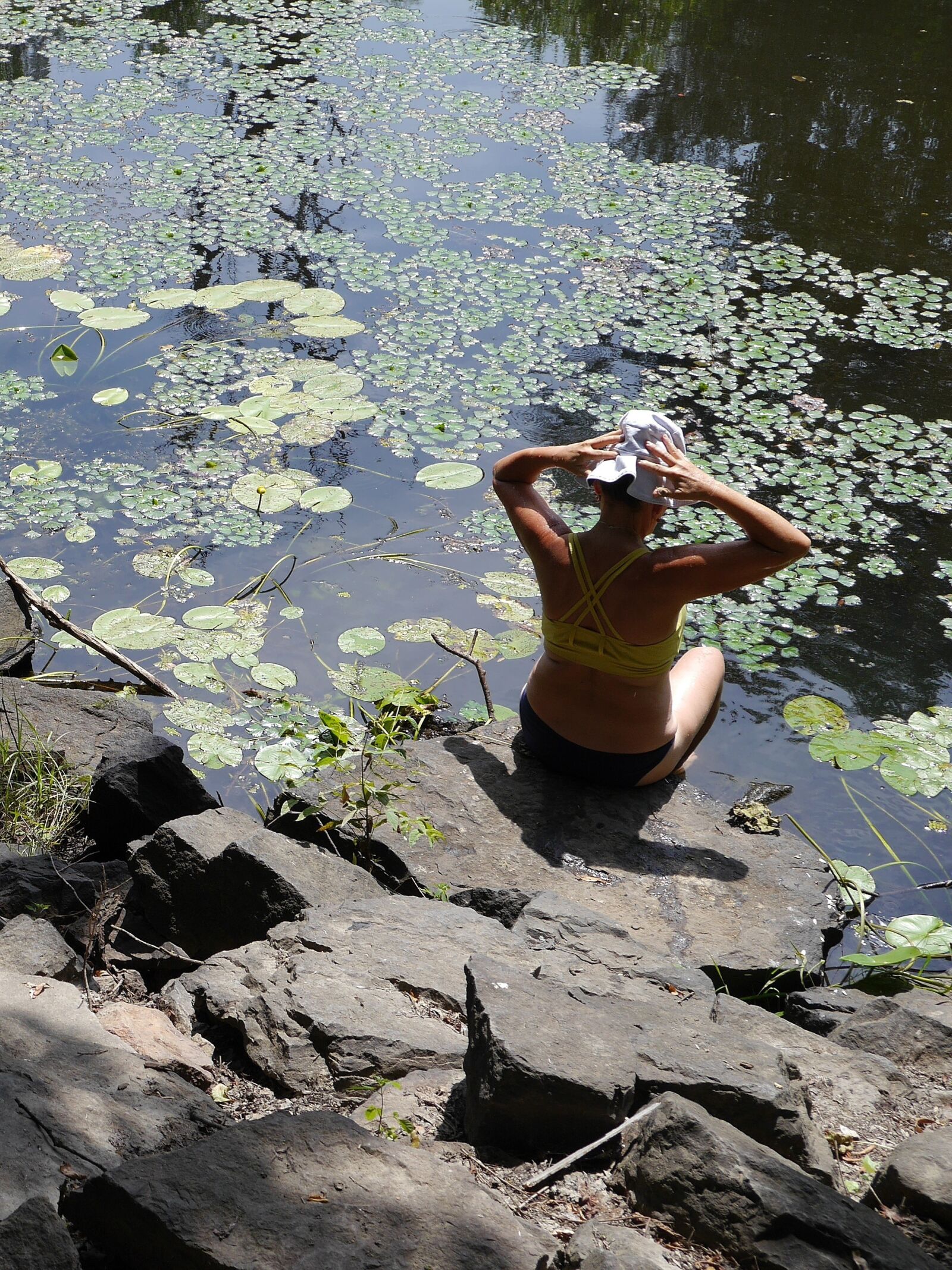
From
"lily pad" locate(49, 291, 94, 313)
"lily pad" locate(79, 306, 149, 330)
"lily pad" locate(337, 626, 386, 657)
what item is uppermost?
"lily pad" locate(49, 291, 94, 313)

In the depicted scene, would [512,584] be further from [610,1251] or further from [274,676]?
[610,1251]

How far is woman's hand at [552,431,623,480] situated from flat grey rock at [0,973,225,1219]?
1.72m

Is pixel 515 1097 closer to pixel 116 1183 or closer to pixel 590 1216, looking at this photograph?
pixel 590 1216

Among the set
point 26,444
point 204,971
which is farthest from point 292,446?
point 204,971

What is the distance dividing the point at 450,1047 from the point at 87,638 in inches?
88.1

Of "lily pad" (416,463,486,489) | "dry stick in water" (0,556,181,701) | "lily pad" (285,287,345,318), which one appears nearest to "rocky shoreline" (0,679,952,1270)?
"dry stick in water" (0,556,181,701)

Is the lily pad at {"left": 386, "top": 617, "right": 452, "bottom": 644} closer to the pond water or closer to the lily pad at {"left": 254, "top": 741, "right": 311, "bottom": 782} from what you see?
the pond water

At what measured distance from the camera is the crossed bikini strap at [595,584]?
2.87 metres

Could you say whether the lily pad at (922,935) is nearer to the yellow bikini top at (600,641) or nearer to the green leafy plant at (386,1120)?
the yellow bikini top at (600,641)

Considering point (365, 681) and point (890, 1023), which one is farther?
point (365, 681)

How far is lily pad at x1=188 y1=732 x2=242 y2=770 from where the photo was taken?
3436 millimetres

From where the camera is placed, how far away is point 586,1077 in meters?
1.66

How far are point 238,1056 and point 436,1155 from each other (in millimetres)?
544

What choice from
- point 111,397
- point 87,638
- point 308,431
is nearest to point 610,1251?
point 87,638
